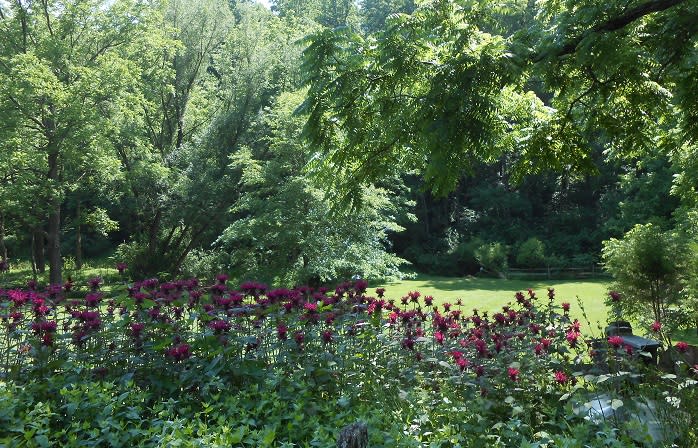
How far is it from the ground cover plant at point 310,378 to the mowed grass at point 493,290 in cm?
915

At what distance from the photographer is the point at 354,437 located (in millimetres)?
2092

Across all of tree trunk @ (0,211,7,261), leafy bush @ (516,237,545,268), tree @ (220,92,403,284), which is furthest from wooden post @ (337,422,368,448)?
leafy bush @ (516,237,545,268)

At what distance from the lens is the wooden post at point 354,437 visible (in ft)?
6.86

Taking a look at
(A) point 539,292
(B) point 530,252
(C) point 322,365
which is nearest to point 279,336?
(C) point 322,365

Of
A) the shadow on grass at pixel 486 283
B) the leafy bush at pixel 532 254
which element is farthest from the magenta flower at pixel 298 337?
the leafy bush at pixel 532 254

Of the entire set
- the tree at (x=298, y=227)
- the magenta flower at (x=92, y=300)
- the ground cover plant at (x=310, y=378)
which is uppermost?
the tree at (x=298, y=227)

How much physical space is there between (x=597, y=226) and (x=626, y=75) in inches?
943

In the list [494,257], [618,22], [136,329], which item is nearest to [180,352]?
[136,329]

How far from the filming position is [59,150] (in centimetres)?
1628

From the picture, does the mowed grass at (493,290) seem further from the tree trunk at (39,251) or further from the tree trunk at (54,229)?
the tree trunk at (39,251)

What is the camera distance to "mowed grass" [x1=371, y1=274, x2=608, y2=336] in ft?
48.7

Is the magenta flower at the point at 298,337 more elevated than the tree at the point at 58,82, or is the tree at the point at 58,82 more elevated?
the tree at the point at 58,82

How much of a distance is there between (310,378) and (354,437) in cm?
187

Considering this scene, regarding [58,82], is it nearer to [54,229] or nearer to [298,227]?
[54,229]
